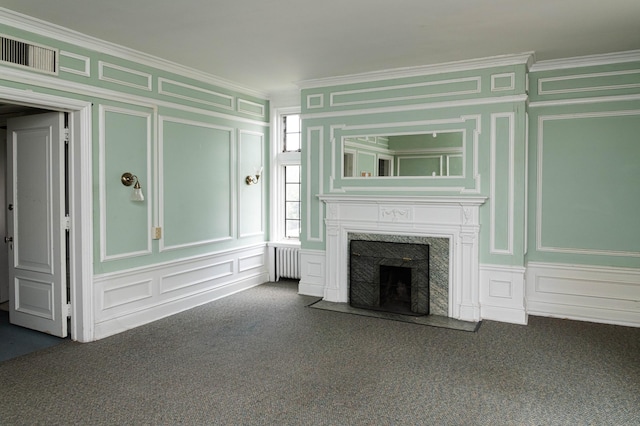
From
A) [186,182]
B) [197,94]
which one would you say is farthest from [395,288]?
[197,94]

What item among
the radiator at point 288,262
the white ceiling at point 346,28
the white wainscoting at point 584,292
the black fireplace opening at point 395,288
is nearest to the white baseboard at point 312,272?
the radiator at point 288,262

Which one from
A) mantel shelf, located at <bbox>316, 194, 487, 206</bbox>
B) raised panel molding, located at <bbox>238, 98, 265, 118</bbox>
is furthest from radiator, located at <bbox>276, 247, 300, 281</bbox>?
raised panel molding, located at <bbox>238, 98, 265, 118</bbox>

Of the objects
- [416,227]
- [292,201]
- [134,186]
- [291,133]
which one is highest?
[291,133]

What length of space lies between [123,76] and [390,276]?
139 inches

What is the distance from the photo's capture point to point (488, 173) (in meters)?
4.75

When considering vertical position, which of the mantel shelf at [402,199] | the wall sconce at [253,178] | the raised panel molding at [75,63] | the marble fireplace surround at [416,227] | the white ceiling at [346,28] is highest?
the white ceiling at [346,28]

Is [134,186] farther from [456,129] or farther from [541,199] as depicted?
[541,199]

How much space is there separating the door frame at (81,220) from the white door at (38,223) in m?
0.09

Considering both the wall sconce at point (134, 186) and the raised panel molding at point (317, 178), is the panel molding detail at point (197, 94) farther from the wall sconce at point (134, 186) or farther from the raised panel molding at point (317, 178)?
the raised panel molding at point (317, 178)

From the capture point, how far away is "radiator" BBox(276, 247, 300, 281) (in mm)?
6402

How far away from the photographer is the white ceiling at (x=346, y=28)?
338 centimetres

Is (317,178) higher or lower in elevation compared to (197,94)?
lower

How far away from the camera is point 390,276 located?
520 centimetres

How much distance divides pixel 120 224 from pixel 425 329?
3187mm
